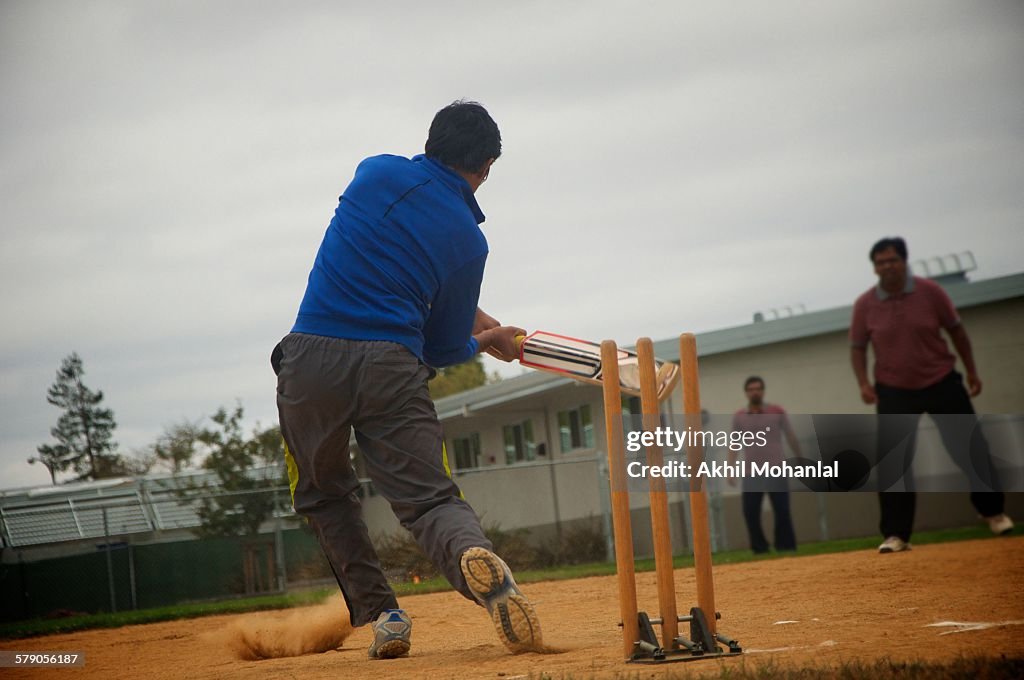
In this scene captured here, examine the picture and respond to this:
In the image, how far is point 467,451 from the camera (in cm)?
2719

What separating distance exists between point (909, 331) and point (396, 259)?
5.66m

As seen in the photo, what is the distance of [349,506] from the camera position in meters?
5.18

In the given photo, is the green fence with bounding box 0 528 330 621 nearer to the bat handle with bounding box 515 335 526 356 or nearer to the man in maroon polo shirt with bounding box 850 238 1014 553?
the man in maroon polo shirt with bounding box 850 238 1014 553

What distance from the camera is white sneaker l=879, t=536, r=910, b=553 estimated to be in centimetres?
887

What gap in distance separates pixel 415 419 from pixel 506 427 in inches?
822

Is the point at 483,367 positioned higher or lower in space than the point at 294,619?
higher

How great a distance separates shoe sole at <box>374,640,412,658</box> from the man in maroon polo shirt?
16.8 feet

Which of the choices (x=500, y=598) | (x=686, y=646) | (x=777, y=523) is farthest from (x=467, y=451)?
(x=686, y=646)

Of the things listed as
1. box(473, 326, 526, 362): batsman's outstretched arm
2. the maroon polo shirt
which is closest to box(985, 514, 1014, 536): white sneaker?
the maroon polo shirt

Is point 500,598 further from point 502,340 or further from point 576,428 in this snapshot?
point 576,428

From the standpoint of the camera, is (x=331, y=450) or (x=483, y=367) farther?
(x=483, y=367)

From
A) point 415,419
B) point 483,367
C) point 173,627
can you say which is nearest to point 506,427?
point 173,627

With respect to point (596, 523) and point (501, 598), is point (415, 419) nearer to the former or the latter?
point (501, 598)

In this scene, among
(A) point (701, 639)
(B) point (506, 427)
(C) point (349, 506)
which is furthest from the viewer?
(B) point (506, 427)
